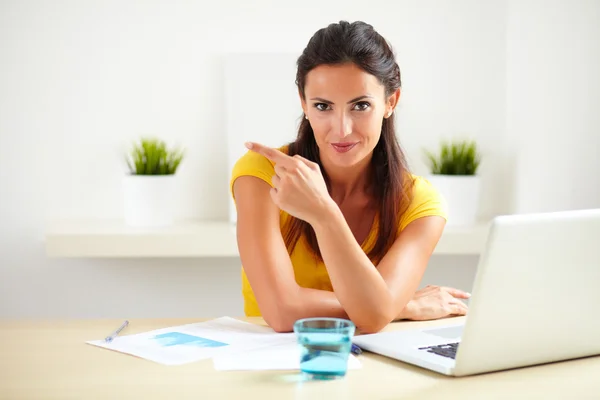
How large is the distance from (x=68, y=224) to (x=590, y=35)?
2.07 metres

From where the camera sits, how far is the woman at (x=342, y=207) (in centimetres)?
157

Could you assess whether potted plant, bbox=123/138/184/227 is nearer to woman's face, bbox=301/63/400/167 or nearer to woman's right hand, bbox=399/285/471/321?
woman's face, bbox=301/63/400/167

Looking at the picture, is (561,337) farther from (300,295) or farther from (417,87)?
(417,87)

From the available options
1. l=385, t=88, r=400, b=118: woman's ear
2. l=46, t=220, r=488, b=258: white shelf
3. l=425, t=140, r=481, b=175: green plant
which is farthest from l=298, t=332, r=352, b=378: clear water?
l=425, t=140, r=481, b=175: green plant

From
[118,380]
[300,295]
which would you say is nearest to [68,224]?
[300,295]

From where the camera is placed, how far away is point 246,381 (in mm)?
1202

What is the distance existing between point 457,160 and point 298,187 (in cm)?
167

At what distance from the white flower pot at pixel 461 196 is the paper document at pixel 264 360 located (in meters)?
1.75

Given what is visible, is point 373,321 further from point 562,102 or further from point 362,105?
point 562,102

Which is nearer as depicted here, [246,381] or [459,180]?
[246,381]

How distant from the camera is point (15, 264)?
313 centimetres

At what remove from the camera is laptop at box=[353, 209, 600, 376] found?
3.85 feet

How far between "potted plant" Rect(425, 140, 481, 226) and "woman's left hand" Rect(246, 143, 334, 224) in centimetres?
158

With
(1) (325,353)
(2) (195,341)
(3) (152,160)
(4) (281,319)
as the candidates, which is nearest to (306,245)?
(4) (281,319)
